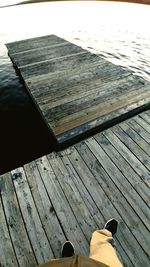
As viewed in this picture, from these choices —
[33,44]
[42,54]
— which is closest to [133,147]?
[42,54]

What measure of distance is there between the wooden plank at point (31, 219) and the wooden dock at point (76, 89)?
1.21 meters

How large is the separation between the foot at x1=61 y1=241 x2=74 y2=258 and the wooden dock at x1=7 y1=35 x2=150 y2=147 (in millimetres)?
2284

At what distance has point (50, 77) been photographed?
27.0 ft

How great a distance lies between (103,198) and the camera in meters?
4.22

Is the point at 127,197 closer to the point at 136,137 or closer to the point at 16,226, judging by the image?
the point at 136,137

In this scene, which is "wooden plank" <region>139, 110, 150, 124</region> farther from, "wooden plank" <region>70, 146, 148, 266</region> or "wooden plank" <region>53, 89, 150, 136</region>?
"wooden plank" <region>70, 146, 148, 266</region>

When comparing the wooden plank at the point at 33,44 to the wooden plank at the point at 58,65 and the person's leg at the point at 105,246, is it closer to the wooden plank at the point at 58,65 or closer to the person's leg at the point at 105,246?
the wooden plank at the point at 58,65

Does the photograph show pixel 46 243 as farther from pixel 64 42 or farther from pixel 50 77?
pixel 64 42

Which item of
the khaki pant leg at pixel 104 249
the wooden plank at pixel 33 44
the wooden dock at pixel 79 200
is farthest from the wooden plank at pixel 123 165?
the wooden plank at pixel 33 44

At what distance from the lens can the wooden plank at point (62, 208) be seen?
3.70 meters

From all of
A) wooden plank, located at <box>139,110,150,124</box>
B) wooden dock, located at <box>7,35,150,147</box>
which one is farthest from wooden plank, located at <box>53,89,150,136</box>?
wooden plank, located at <box>139,110,150,124</box>

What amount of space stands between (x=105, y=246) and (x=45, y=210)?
1361 mm

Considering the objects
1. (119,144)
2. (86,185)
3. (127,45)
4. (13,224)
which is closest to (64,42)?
(127,45)

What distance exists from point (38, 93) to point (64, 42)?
542 cm
